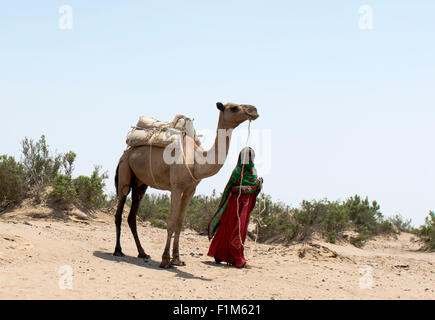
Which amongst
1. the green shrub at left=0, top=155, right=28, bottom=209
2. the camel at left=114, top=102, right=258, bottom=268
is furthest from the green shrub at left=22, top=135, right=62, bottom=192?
the camel at left=114, top=102, right=258, bottom=268

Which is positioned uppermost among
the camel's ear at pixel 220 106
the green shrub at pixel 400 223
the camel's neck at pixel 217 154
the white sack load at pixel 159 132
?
the camel's ear at pixel 220 106

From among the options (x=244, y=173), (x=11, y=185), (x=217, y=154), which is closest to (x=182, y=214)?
(x=244, y=173)

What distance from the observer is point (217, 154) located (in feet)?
23.8

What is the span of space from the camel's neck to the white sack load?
0.88 meters

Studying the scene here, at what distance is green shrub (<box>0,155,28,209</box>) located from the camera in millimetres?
14586

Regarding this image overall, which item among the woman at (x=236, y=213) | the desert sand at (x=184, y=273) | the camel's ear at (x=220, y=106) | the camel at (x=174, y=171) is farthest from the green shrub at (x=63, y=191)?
the camel's ear at (x=220, y=106)

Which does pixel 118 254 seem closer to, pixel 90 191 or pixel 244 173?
pixel 244 173

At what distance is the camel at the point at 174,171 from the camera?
23.8 feet

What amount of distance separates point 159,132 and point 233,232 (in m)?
2.40

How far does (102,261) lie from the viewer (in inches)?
305

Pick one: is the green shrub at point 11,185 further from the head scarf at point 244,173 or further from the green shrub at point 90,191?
the head scarf at point 244,173

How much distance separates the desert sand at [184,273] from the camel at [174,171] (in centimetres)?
80
